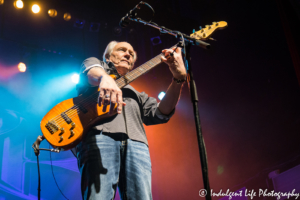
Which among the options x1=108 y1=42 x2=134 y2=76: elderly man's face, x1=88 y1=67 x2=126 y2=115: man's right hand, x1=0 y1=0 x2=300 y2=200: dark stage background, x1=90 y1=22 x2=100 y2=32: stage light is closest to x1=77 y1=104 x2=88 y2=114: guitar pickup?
x1=88 y1=67 x2=126 y2=115: man's right hand

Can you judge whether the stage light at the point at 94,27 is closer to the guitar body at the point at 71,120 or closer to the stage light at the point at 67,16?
the stage light at the point at 67,16

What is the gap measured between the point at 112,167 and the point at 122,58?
1.24m

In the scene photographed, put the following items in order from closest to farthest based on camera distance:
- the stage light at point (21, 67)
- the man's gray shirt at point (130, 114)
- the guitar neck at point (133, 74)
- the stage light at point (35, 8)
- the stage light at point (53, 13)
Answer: the man's gray shirt at point (130, 114), the guitar neck at point (133, 74), the stage light at point (21, 67), the stage light at point (35, 8), the stage light at point (53, 13)

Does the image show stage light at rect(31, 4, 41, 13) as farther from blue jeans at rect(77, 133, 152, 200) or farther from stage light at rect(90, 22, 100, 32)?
blue jeans at rect(77, 133, 152, 200)

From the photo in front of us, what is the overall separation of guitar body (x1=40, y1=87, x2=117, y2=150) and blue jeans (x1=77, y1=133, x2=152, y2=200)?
10cm

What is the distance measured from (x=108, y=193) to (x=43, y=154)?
3800 millimetres

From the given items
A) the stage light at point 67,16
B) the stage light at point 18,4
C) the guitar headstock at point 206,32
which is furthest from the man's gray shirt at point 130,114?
the stage light at point 18,4

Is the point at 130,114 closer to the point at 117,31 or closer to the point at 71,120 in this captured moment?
the point at 71,120

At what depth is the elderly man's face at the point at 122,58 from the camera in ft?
7.73

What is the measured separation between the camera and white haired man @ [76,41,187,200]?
148 centimetres

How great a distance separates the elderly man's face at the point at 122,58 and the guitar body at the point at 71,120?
22.3 inches

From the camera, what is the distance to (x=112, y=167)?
1.58 m

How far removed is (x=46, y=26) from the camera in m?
5.73

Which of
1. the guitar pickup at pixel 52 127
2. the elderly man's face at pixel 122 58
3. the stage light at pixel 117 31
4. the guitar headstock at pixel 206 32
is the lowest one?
the guitar pickup at pixel 52 127
